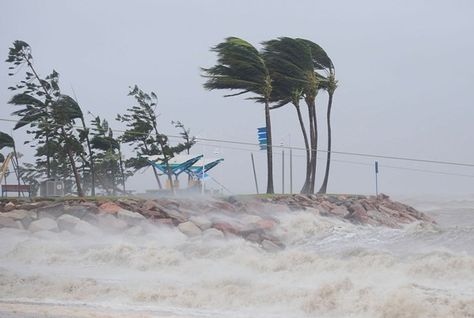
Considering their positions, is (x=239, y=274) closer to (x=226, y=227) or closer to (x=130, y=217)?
(x=226, y=227)

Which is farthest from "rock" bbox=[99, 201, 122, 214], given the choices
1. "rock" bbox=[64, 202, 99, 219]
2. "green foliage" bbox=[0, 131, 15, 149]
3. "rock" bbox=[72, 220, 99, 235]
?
"green foliage" bbox=[0, 131, 15, 149]

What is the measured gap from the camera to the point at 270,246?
51.9ft

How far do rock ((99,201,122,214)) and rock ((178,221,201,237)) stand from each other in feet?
7.16

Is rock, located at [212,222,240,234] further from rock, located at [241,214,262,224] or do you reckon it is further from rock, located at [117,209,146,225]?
rock, located at [117,209,146,225]

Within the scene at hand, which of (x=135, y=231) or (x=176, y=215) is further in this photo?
(x=176, y=215)

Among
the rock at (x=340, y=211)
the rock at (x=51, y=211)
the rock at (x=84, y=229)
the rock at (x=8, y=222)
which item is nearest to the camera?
the rock at (x=84, y=229)

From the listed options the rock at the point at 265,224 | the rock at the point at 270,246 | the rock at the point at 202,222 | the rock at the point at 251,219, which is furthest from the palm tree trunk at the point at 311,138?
the rock at the point at 270,246

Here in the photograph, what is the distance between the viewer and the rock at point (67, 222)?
57.5 feet

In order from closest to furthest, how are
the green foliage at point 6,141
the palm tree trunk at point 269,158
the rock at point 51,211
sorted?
1. the rock at point 51,211
2. the palm tree trunk at point 269,158
3. the green foliage at point 6,141

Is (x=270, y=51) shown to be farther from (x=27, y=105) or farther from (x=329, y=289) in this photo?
(x=329, y=289)

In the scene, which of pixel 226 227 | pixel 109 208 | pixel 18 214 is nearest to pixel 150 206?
pixel 109 208

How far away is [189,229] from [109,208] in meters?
2.77

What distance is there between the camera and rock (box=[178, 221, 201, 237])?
17453 mm

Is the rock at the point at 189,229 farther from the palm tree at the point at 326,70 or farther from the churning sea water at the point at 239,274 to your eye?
the palm tree at the point at 326,70
